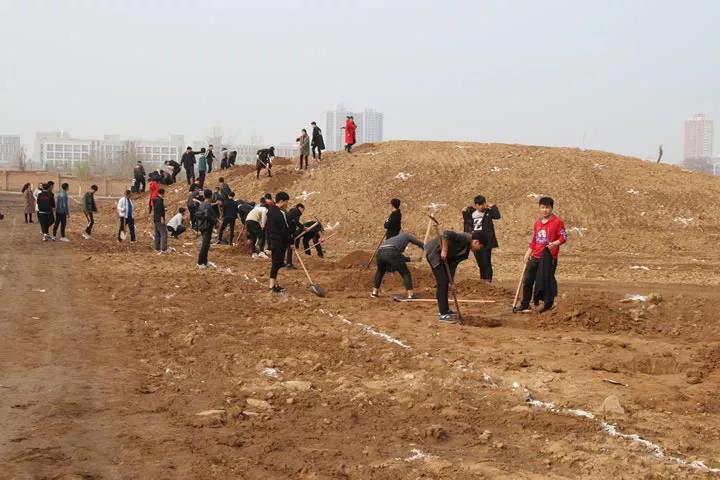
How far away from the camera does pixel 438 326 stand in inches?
392

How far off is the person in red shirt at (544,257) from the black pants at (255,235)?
7.82 metres

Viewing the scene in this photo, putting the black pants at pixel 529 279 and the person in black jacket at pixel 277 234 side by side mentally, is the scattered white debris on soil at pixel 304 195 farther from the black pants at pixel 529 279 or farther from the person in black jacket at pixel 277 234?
the black pants at pixel 529 279

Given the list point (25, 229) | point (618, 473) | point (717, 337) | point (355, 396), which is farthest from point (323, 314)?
point (25, 229)

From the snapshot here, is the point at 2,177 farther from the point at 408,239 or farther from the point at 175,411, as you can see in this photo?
the point at 175,411

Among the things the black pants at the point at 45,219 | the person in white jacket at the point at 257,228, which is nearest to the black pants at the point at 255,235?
the person in white jacket at the point at 257,228

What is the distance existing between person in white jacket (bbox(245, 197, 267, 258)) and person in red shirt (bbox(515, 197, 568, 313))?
7233mm

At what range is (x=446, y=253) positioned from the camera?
33.0 feet

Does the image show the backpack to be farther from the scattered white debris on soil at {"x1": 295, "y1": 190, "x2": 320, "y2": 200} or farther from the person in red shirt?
the scattered white debris on soil at {"x1": 295, "y1": 190, "x2": 320, "y2": 200}

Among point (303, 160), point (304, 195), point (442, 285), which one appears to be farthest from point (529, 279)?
point (303, 160)

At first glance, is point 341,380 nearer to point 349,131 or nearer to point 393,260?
point 393,260

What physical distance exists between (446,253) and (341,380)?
10.9ft

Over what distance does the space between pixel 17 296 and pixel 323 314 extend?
15.8 ft

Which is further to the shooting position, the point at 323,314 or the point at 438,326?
the point at 323,314

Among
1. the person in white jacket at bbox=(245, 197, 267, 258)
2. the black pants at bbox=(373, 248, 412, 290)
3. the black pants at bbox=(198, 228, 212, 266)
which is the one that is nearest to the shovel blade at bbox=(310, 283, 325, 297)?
the black pants at bbox=(373, 248, 412, 290)
